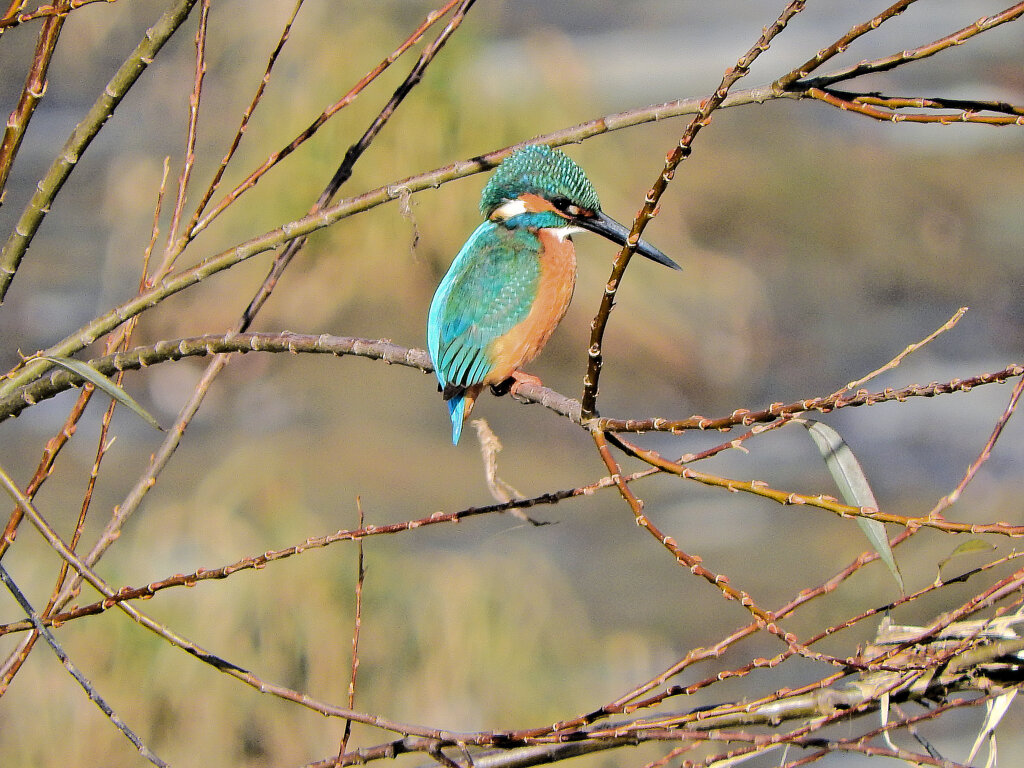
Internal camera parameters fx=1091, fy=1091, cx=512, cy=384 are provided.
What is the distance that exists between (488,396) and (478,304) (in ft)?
8.06

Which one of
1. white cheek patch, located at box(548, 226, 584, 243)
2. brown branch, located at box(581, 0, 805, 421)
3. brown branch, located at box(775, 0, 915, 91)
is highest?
white cheek patch, located at box(548, 226, 584, 243)

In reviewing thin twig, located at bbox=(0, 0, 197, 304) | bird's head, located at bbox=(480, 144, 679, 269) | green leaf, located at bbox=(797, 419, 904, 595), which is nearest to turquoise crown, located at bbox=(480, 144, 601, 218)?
bird's head, located at bbox=(480, 144, 679, 269)

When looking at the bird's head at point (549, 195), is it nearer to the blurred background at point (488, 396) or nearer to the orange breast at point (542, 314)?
the orange breast at point (542, 314)

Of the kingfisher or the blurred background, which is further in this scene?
the blurred background

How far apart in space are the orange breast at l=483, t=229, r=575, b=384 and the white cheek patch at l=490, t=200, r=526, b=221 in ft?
0.17

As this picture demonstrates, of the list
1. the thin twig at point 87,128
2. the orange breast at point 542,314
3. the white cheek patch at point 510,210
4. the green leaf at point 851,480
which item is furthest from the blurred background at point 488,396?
the green leaf at point 851,480

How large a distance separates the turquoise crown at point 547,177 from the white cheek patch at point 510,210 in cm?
2

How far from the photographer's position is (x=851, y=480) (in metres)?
0.92

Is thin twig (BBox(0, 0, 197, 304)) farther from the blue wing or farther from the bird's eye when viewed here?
the bird's eye

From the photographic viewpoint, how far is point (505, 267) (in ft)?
5.62

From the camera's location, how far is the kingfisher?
1646 mm

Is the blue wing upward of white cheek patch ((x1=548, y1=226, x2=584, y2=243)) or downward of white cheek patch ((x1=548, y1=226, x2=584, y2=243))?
downward

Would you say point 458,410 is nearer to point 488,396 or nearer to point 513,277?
point 513,277

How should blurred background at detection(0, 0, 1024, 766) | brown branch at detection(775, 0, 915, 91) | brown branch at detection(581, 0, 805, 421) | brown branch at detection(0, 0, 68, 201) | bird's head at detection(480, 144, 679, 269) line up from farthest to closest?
blurred background at detection(0, 0, 1024, 766), bird's head at detection(480, 144, 679, 269), brown branch at detection(0, 0, 68, 201), brown branch at detection(775, 0, 915, 91), brown branch at detection(581, 0, 805, 421)
